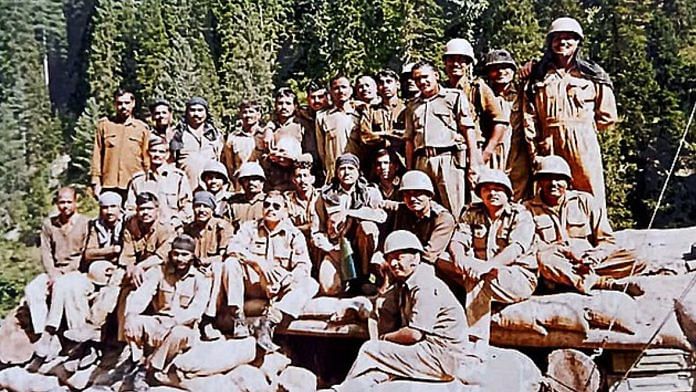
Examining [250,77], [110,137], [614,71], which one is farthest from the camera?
[250,77]

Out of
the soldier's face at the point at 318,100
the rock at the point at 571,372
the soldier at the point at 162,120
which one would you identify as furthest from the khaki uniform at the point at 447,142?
the soldier at the point at 162,120

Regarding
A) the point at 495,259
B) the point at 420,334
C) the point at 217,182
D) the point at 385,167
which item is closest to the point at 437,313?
the point at 420,334

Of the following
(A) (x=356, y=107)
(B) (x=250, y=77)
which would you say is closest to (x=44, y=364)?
(A) (x=356, y=107)

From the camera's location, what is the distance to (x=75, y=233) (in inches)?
286

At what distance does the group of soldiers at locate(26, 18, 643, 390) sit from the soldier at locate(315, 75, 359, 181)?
14 millimetres

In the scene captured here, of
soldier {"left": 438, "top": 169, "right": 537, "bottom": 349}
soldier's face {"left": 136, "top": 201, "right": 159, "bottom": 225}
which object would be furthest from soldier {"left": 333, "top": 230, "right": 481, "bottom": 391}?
soldier's face {"left": 136, "top": 201, "right": 159, "bottom": 225}

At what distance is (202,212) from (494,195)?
84.0 inches

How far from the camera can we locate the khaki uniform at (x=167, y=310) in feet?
20.7

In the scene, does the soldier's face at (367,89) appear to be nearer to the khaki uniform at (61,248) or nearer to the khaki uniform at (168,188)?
the khaki uniform at (168,188)

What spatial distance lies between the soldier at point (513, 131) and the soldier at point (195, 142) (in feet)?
8.51

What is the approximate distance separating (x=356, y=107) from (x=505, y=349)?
8.37 ft

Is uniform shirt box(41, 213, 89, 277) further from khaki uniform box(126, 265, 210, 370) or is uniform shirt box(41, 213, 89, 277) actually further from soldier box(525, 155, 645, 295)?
soldier box(525, 155, 645, 295)

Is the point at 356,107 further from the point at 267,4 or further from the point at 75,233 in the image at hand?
the point at 267,4

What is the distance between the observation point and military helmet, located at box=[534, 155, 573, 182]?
6.20 meters
